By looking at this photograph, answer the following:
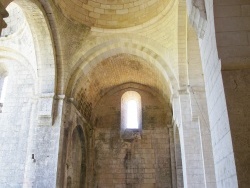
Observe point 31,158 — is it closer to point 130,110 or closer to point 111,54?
point 111,54

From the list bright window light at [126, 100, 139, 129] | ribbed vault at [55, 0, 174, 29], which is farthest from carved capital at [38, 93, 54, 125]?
bright window light at [126, 100, 139, 129]

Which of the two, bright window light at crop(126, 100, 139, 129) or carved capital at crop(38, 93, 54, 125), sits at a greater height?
bright window light at crop(126, 100, 139, 129)

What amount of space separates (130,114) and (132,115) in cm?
11

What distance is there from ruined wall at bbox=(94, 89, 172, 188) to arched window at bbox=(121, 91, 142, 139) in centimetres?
20

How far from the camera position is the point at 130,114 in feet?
41.7

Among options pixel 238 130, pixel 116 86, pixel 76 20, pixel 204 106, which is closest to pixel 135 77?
pixel 116 86

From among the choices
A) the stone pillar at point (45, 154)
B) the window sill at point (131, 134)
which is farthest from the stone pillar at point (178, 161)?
the stone pillar at point (45, 154)

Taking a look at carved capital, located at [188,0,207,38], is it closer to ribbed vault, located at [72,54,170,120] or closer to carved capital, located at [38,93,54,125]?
carved capital, located at [38,93,54,125]

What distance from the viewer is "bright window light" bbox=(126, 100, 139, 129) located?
40.7 feet

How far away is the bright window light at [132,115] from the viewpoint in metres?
12.4

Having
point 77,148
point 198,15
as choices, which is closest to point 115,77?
point 77,148

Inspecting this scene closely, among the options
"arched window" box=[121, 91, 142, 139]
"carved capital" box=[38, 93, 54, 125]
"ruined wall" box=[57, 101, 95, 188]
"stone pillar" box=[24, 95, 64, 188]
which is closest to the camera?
"stone pillar" box=[24, 95, 64, 188]

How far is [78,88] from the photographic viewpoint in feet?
32.0

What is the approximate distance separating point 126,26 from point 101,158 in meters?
5.86
